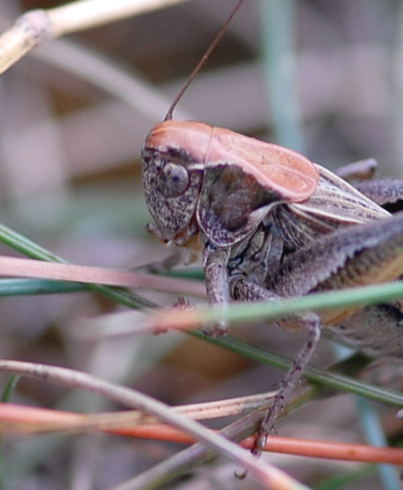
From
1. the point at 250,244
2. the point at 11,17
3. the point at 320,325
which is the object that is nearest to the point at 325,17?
the point at 11,17

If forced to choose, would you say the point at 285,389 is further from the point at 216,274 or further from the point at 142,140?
the point at 142,140

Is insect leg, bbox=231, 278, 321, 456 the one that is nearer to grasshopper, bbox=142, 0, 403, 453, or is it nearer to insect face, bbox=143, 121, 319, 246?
grasshopper, bbox=142, 0, 403, 453

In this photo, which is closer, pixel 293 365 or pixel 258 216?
pixel 293 365

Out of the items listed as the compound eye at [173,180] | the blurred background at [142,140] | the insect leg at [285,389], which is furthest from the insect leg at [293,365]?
the blurred background at [142,140]

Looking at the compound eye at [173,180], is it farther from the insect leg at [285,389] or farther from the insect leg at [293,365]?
the insect leg at [285,389]

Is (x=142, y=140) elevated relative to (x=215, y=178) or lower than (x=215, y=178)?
elevated

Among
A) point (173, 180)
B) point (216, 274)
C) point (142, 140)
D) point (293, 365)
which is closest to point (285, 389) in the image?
point (293, 365)
